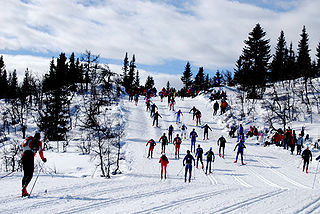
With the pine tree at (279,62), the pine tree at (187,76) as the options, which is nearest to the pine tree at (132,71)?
the pine tree at (187,76)

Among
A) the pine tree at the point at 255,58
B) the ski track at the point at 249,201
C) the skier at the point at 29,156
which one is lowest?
the ski track at the point at 249,201

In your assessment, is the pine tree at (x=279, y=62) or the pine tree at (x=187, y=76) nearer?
the pine tree at (x=279, y=62)

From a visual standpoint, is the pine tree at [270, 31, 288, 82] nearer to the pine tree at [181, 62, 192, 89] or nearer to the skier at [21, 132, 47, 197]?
the pine tree at [181, 62, 192, 89]

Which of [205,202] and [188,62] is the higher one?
[188,62]

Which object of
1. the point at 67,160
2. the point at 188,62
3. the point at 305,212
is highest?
the point at 188,62

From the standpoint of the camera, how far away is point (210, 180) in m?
13.3

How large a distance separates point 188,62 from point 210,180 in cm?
6818

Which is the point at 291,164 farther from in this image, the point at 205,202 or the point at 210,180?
the point at 205,202

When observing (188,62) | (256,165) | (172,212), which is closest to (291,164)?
(256,165)

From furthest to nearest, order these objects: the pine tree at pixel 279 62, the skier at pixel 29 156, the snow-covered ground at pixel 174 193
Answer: the pine tree at pixel 279 62, the skier at pixel 29 156, the snow-covered ground at pixel 174 193

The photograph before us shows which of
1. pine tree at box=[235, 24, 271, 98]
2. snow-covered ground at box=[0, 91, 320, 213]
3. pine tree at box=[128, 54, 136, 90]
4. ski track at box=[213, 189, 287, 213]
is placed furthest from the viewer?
pine tree at box=[128, 54, 136, 90]

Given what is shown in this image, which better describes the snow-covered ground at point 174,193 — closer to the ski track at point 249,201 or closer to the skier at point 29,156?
the ski track at point 249,201

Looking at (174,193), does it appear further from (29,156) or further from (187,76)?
(187,76)

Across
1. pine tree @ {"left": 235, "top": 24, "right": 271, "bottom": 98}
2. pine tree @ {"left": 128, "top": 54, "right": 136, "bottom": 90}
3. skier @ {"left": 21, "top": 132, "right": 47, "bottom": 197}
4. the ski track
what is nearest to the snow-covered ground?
the ski track
